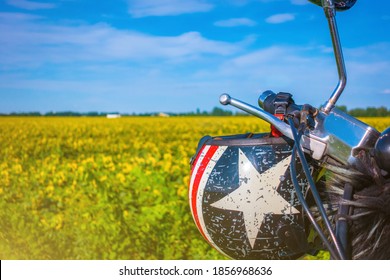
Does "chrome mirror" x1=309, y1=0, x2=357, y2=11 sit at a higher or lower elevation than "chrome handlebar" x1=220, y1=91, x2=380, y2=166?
higher

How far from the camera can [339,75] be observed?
1.43 meters

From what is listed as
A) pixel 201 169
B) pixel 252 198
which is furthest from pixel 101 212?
pixel 252 198

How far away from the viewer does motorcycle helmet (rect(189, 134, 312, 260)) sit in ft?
4.93

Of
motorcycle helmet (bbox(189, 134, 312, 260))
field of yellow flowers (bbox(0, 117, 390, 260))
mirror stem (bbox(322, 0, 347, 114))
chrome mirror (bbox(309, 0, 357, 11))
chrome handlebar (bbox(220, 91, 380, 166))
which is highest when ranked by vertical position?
chrome mirror (bbox(309, 0, 357, 11))

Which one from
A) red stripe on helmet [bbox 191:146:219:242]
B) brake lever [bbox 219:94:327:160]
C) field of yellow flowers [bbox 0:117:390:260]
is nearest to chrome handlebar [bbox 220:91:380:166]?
brake lever [bbox 219:94:327:160]

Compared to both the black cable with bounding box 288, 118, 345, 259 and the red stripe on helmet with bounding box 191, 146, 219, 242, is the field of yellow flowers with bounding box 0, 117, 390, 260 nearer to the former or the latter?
the red stripe on helmet with bounding box 191, 146, 219, 242

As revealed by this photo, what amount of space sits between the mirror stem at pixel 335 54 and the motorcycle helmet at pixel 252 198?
16 centimetres

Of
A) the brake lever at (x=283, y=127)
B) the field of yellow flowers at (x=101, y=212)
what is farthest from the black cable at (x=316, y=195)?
the field of yellow flowers at (x=101, y=212)

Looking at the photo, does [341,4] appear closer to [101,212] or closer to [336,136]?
[336,136]

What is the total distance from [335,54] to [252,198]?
41cm

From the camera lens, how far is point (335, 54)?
4.59ft

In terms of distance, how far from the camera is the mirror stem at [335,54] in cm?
138

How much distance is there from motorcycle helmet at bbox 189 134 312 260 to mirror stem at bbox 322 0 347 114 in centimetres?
16
